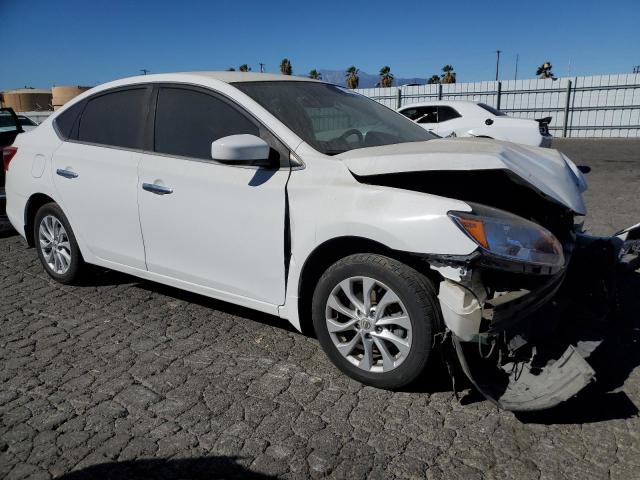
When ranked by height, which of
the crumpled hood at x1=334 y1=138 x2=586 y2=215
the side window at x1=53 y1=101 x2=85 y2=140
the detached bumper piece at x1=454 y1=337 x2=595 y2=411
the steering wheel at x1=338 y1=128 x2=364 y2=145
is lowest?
the detached bumper piece at x1=454 y1=337 x2=595 y2=411

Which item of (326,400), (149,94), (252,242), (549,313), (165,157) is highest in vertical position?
(149,94)

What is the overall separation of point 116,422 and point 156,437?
0.93ft

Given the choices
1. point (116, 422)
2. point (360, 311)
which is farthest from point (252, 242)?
point (116, 422)

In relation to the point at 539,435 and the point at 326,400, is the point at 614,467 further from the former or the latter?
the point at 326,400

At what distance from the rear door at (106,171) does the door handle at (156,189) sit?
5.0 inches

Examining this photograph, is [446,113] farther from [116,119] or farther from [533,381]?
[533,381]

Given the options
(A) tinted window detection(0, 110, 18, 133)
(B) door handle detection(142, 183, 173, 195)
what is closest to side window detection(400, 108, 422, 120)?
(A) tinted window detection(0, 110, 18, 133)

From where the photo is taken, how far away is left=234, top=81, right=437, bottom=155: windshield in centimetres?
357

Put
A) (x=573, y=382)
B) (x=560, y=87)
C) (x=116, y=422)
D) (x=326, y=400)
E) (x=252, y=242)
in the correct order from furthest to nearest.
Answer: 1. (x=560, y=87)
2. (x=252, y=242)
3. (x=326, y=400)
4. (x=116, y=422)
5. (x=573, y=382)

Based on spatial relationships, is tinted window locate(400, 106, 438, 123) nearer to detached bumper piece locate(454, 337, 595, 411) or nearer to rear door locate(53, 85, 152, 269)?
rear door locate(53, 85, 152, 269)

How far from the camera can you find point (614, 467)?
246 centimetres

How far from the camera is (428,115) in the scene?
13305 millimetres

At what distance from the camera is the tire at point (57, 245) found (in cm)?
475

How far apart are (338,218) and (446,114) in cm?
1081
